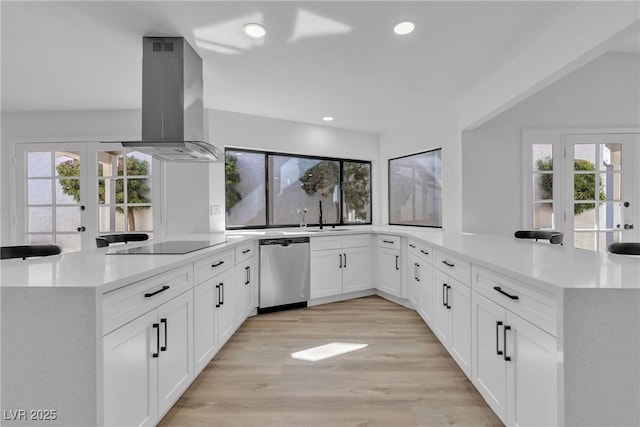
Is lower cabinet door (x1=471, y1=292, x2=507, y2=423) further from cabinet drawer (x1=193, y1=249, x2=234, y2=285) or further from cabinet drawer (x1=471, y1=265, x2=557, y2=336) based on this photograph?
cabinet drawer (x1=193, y1=249, x2=234, y2=285)

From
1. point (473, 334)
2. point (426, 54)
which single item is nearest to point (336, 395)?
point (473, 334)

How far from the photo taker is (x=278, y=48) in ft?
7.80

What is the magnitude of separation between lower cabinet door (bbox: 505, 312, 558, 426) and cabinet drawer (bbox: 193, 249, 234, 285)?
181cm

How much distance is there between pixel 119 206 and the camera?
12.4ft

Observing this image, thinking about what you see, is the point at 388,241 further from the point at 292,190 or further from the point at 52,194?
the point at 52,194

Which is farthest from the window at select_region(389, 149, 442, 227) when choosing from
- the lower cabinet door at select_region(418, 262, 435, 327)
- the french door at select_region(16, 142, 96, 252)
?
the french door at select_region(16, 142, 96, 252)

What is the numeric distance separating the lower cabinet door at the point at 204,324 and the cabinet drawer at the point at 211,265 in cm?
5

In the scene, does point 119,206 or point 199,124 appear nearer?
point 199,124

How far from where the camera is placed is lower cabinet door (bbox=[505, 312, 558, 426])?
1208 millimetres

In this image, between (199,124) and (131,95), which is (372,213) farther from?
(131,95)

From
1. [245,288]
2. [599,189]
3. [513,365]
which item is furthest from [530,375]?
[599,189]

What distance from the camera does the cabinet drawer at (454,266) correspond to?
2.02m

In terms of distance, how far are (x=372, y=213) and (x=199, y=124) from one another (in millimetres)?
3134

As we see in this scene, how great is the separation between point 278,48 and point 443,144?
8.02 ft
